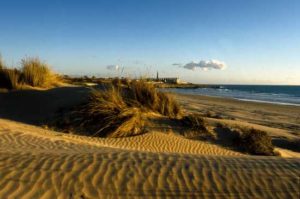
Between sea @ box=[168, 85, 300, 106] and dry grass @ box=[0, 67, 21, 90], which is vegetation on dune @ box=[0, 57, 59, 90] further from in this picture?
sea @ box=[168, 85, 300, 106]

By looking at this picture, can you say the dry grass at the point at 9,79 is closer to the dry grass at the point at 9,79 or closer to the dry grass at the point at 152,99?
the dry grass at the point at 9,79

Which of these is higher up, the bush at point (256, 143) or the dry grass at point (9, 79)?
the dry grass at point (9, 79)

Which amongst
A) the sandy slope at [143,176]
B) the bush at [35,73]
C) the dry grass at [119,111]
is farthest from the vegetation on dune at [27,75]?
the sandy slope at [143,176]

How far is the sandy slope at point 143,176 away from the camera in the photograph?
4.20 meters

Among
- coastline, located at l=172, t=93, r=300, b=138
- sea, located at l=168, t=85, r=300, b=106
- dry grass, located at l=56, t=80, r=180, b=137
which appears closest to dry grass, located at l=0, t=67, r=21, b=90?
dry grass, located at l=56, t=80, r=180, b=137

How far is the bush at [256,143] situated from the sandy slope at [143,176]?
3.93m

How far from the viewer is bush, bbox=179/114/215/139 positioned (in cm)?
1068

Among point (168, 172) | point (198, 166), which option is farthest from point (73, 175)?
point (198, 166)

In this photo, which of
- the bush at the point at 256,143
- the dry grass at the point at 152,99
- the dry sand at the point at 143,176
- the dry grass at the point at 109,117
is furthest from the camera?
the dry grass at the point at 152,99

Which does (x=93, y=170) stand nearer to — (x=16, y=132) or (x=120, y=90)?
(x=16, y=132)

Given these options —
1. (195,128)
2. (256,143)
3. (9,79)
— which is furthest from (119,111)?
(9,79)

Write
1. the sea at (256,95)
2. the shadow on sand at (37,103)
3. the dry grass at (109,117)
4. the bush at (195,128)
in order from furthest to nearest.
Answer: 1. the sea at (256,95)
2. the shadow on sand at (37,103)
3. the bush at (195,128)
4. the dry grass at (109,117)

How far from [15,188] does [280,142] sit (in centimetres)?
926

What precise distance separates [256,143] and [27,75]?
428 inches
